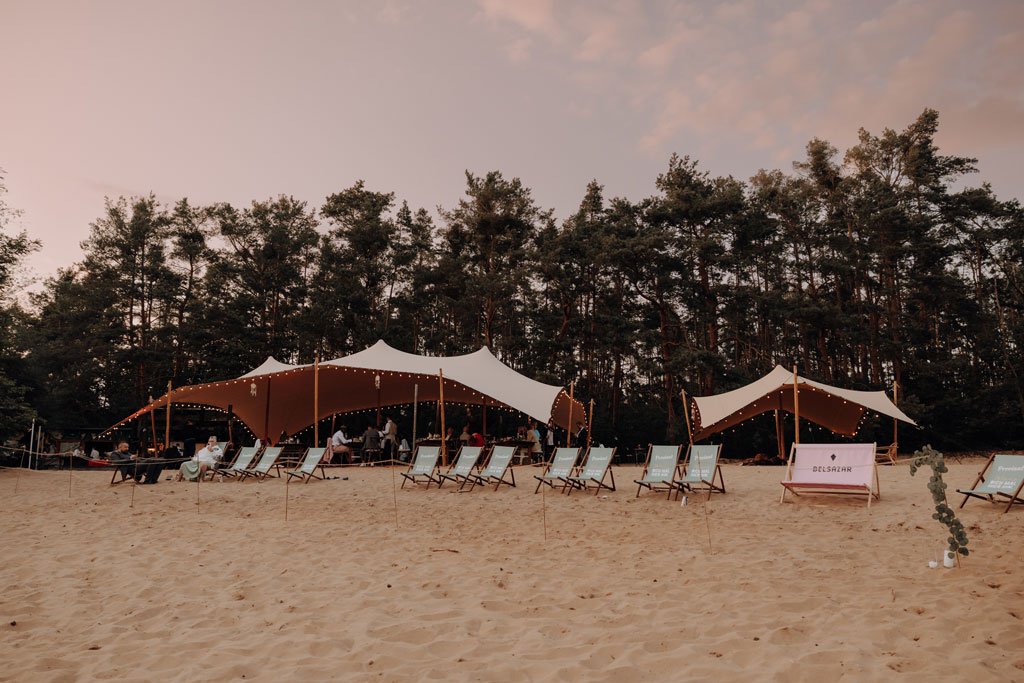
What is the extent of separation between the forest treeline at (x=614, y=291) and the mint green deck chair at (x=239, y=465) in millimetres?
11264

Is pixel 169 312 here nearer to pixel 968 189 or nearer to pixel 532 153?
pixel 532 153

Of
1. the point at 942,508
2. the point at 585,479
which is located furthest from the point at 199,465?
the point at 942,508

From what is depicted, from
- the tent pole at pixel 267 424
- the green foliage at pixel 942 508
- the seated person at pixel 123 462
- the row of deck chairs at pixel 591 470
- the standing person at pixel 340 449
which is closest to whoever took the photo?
the green foliage at pixel 942 508

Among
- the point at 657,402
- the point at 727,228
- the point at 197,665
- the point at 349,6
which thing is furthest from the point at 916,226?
the point at 197,665

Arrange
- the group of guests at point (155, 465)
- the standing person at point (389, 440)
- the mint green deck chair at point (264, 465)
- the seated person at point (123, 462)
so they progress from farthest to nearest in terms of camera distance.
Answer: the standing person at point (389, 440) < the mint green deck chair at point (264, 465) < the seated person at point (123, 462) < the group of guests at point (155, 465)

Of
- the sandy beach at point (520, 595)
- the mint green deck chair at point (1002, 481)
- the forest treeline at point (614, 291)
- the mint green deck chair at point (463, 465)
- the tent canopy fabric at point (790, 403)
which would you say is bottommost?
the sandy beach at point (520, 595)

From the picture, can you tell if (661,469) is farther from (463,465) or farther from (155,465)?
(155,465)

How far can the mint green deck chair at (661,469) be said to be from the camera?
305 inches

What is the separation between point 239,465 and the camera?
1130cm

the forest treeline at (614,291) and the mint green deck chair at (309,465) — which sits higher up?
the forest treeline at (614,291)

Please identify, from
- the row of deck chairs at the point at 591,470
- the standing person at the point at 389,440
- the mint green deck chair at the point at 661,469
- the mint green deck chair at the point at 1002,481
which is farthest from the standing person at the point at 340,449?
the mint green deck chair at the point at 1002,481

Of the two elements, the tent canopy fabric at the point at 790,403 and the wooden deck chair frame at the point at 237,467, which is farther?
the tent canopy fabric at the point at 790,403

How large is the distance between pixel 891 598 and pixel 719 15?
29.1 feet

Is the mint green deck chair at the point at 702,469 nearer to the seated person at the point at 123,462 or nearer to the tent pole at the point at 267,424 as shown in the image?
the seated person at the point at 123,462
